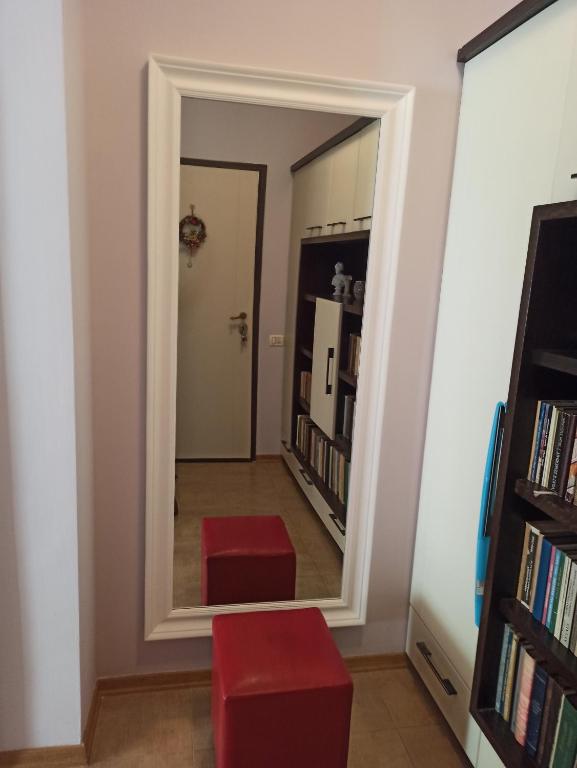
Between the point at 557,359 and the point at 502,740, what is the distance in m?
0.88

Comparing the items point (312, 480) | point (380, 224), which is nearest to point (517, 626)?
point (312, 480)

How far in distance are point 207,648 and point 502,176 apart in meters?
1.79

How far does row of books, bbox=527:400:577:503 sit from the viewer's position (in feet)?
4.00

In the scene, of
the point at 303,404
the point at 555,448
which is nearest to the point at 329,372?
the point at 303,404

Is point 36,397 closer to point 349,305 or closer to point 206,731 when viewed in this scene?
point 349,305

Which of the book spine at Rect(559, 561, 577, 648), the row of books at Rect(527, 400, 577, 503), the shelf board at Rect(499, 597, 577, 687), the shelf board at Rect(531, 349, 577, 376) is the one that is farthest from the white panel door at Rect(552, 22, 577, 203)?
the shelf board at Rect(499, 597, 577, 687)

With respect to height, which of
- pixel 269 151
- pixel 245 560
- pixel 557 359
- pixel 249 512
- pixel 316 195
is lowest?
pixel 245 560

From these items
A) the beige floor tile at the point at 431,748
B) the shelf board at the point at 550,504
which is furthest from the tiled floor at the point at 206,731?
the shelf board at the point at 550,504

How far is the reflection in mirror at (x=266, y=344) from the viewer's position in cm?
184

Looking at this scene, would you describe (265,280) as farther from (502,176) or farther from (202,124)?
(502,176)

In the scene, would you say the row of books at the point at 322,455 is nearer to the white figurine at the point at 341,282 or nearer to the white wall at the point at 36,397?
the white figurine at the point at 341,282

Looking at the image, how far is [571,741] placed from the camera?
1206mm

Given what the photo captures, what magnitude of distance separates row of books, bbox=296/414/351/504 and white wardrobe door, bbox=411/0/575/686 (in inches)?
11.4

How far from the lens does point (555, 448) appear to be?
125cm
